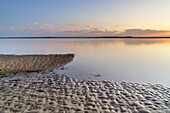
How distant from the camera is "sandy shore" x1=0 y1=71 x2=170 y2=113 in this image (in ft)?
18.9

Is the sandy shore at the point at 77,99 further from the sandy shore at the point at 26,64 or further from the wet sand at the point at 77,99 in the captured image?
the sandy shore at the point at 26,64

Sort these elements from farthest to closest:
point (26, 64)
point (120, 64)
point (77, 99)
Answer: point (120, 64) < point (26, 64) < point (77, 99)

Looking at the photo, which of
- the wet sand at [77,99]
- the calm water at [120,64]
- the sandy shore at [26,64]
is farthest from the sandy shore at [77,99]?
the sandy shore at [26,64]

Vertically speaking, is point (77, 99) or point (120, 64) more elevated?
point (77, 99)

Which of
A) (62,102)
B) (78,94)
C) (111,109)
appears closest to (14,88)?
(62,102)

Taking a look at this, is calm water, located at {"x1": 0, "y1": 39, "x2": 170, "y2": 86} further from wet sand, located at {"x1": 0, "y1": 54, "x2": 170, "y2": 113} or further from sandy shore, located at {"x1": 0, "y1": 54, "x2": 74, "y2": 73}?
wet sand, located at {"x1": 0, "y1": 54, "x2": 170, "y2": 113}

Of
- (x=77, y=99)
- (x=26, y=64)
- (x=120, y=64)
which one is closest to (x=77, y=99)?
(x=77, y=99)

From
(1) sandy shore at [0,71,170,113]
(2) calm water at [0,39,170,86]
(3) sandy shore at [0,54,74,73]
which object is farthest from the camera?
(3) sandy shore at [0,54,74,73]

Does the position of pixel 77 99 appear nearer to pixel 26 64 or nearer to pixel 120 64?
pixel 26 64

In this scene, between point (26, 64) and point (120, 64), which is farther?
point (120, 64)

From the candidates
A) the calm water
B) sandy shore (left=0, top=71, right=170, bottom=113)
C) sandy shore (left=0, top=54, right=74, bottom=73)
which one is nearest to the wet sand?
sandy shore (left=0, top=71, right=170, bottom=113)

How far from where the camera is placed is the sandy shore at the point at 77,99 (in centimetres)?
576

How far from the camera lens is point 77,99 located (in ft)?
22.0

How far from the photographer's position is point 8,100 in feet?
20.6
